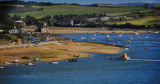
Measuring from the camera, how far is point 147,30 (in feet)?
506

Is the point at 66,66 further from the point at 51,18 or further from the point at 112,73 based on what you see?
the point at 51,18

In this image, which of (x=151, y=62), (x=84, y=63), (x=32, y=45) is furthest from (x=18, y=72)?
(x=32, y=45)

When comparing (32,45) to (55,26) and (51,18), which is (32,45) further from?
(51,18)

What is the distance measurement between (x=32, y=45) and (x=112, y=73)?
31.5m

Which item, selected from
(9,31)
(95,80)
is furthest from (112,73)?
(9,31)

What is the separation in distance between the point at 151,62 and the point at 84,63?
1099cm

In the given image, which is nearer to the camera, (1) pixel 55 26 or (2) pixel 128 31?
(2) pixel 128 31

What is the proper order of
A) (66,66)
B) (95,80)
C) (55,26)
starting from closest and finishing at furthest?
(95,80) < (66,66) < (55,26)

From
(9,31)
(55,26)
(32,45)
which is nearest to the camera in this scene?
(32,45)

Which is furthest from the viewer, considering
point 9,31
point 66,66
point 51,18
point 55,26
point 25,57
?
point 51,18

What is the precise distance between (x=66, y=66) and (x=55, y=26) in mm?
125393

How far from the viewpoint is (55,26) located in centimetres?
18238

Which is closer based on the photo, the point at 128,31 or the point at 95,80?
the point at 95,80

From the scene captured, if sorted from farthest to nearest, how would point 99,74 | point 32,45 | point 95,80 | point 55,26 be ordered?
1. point 55,26
2. point 32,45
3. point 99,74
4. point 95,80
